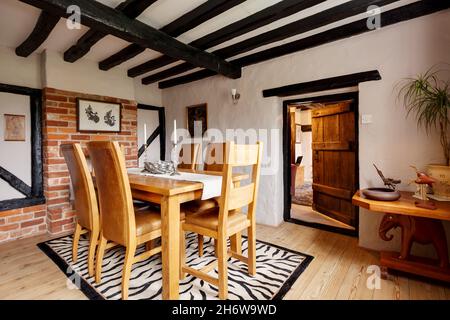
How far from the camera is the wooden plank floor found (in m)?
1.68

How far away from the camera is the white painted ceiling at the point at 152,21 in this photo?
6.65ft

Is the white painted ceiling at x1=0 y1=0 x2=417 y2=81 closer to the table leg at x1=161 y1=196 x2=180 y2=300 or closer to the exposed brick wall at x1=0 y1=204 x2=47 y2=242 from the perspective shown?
the table leg at x1=161 y1=196 x2=180 y2=300

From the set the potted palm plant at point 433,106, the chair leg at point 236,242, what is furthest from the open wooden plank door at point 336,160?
the chair leg at point 236,242

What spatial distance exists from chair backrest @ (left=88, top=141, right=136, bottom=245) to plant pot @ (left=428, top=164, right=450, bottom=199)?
237 centimetres

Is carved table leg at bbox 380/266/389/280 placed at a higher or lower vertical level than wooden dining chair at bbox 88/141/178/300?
lower

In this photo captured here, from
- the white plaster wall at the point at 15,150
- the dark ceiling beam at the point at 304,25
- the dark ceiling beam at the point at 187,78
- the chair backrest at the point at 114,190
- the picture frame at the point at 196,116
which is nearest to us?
the chair backrest at the point at 114,190

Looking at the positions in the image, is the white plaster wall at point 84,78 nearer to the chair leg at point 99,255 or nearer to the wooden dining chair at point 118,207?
the wooden dining chair at point 118,207

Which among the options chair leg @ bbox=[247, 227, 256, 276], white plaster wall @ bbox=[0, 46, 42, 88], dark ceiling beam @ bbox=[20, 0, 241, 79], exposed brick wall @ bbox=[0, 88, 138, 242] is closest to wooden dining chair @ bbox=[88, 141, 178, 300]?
chair leg @ bbox=[247, 227, 256, 276]

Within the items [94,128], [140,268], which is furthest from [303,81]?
[94,128]

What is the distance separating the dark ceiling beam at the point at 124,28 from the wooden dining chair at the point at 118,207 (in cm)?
106

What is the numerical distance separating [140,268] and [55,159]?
1938 millimetres

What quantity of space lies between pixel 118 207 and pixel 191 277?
845 mm

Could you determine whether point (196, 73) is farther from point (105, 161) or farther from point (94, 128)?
point (105, 161)

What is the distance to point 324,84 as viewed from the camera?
267cm
